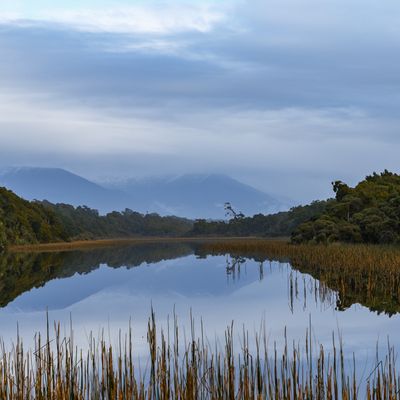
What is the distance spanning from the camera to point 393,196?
49656 mm

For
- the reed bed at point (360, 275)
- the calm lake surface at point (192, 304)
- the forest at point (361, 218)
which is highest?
the forest at point (361, 218)

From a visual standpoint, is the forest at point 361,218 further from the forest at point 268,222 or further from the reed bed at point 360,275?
the reed bed at point 360,275

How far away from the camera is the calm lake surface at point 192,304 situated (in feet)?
59.1

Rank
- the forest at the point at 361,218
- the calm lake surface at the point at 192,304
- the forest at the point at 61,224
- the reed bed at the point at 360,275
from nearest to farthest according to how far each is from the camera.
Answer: the calm lake surface at the point at 192,304 < the reed bed at the point at 360,275 < the forest at the point at 361,218 < the forest at the point at 61,224

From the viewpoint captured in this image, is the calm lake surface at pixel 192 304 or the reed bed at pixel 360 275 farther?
the reed bed at pixel 360 275

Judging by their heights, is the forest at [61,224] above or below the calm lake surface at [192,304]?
above

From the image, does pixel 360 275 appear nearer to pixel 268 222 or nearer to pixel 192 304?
pixel 192 304

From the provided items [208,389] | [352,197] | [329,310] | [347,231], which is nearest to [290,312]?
[329,310]

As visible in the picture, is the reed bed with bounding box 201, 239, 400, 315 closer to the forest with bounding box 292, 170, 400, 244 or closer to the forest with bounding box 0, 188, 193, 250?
the forest with bounding box 292, 170, 400, 244

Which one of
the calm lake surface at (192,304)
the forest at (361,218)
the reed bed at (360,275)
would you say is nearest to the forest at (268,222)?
the forest at (361,218)

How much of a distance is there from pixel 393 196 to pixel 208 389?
139 feet

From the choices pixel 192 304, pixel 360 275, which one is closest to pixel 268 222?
pixel 360 275

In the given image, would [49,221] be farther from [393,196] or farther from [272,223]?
[393,196]

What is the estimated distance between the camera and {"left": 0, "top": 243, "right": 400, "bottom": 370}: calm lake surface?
59.1 feet
